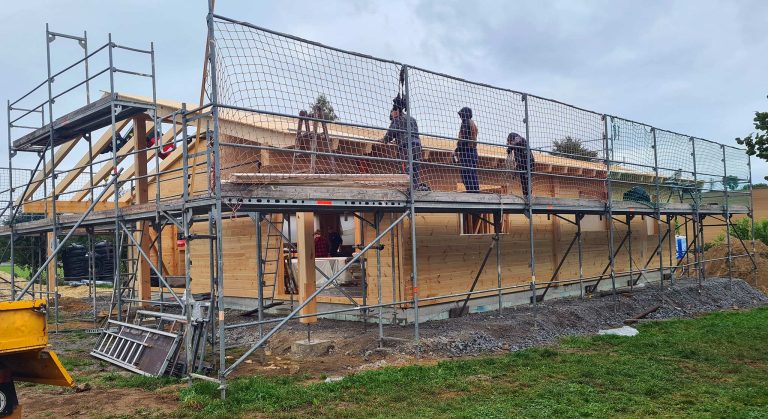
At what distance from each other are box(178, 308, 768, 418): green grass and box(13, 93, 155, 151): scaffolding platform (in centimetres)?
634

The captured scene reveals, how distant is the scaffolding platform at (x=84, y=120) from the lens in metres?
12.3

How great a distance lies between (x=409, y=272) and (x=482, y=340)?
2.51m

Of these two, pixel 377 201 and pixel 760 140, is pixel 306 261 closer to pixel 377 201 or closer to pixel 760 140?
pixel 377 201

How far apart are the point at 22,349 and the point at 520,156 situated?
10125 millimetres

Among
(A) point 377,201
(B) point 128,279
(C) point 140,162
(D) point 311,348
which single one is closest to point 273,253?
(B) point 128,279

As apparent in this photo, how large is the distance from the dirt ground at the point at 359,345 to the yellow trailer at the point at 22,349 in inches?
56.2

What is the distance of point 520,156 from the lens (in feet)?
44.3

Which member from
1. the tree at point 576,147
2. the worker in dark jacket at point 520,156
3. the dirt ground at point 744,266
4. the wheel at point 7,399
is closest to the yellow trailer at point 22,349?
the wheel at point 7,399

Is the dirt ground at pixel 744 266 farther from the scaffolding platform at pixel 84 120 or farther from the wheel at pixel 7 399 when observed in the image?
the wheel at pixel 7 399

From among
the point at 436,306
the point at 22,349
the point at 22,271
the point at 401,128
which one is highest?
the point at 401,128

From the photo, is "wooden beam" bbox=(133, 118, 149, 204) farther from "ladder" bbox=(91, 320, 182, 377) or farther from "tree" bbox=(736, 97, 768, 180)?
"tree" bbox=(736, 97, 768, 180)

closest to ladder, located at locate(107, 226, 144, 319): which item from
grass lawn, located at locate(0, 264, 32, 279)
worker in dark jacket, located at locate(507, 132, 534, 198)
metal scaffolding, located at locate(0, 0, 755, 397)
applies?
metal scaffolding, located at locate(0, 0, 755, 397)

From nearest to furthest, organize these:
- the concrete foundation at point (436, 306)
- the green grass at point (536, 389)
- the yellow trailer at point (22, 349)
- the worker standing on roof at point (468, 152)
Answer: the yellow trailer at point (22, 349) < the green grass at point (536, 389) < the worker standing on roof at point (468, 152) < the concrete foundation at point (436, 306)

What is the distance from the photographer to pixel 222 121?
9.59 metres
